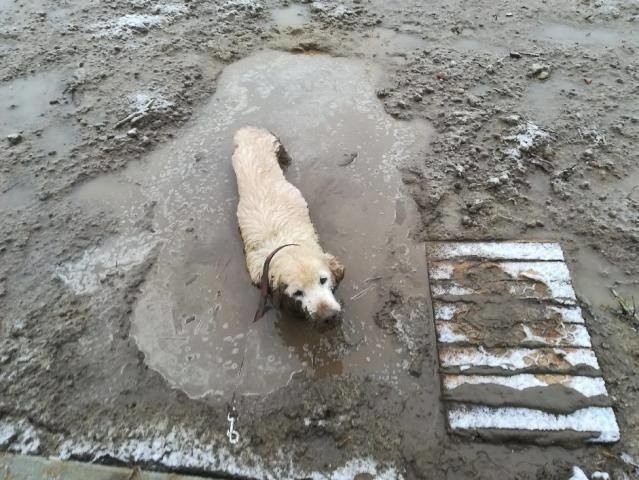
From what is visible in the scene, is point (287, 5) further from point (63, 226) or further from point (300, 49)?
point (63, 226)

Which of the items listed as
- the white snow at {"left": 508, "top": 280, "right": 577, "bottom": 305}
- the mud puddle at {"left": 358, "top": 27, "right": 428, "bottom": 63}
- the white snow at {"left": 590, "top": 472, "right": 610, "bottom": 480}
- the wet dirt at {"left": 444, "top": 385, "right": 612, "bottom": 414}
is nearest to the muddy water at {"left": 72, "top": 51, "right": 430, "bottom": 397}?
the mud puddle at {"left": 358, "top": 27, "right": 428, "bottom": 63}

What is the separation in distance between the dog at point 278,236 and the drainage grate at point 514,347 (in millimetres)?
1006

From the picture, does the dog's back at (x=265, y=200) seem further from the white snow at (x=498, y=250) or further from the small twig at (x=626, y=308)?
the small twig at (x=626, y=308)

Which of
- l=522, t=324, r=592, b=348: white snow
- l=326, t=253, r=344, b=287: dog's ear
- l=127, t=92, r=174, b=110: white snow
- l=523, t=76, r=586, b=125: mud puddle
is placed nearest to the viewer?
l=522, t=324, r=592, b=348: white snow

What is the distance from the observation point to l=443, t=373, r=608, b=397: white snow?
3.34 m

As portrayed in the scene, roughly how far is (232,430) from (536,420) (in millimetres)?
2132

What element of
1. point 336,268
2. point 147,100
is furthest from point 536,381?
point 147,100

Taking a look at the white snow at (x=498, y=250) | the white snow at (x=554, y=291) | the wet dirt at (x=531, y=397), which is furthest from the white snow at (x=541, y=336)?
the white snow at (x=498, y=250)

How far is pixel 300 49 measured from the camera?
255 inches

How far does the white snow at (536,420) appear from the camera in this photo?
3172mm

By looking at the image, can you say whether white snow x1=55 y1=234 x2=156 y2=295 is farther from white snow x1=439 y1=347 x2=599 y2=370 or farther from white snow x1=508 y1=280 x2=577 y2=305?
white snow x1=508 y1=280 x2=577 y2=305

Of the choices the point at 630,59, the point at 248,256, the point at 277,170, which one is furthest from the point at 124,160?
the point at 630,59

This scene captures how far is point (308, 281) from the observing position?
11.6 feet

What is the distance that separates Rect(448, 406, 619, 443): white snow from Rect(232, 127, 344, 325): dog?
1.17 meters
